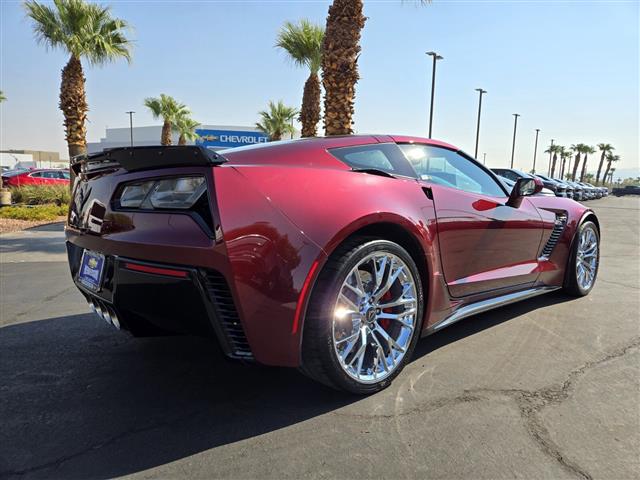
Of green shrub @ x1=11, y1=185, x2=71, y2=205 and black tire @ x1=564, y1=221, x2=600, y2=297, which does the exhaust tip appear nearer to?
black tire @ x1=564, y1=221, x2=600, y2=297

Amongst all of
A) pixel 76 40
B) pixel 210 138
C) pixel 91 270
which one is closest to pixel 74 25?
pixel 76 40

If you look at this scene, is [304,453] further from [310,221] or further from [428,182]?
[428,182]

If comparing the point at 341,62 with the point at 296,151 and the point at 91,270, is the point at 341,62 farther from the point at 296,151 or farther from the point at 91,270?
the point at 91,270

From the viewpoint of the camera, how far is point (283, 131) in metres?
32.4

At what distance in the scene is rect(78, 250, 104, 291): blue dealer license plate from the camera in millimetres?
2350

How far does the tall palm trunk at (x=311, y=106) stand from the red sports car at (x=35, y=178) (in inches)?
441

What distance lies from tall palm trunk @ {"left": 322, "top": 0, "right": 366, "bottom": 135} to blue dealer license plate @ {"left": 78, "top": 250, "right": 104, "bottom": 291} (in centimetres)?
806

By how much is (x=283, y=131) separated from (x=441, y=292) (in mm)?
30843

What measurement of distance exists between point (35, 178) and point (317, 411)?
22148 mm

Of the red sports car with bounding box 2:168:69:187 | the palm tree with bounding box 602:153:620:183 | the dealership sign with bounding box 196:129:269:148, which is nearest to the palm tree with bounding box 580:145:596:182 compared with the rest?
the palm tree with bounding box 602:153:620:183

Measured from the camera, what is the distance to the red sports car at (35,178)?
19.1 metres

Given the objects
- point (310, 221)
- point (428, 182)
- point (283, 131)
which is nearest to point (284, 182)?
point (310, 221)

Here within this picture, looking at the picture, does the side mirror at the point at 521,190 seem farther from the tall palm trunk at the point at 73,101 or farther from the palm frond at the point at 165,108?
the palm frond at the point at 165,108

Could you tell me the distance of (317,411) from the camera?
2.27 meters
